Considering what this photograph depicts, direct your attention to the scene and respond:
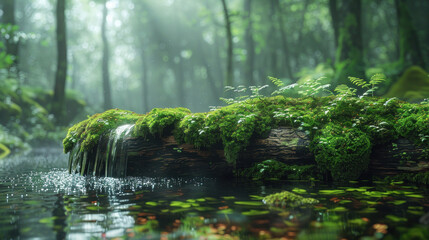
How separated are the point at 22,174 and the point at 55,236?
226 inches

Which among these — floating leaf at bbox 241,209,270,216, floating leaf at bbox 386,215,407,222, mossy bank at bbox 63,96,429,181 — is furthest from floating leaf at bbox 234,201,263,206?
mossy bank at bbox 63,96,429,181

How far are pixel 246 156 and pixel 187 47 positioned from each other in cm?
3507

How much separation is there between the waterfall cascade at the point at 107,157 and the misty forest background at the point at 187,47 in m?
6.83

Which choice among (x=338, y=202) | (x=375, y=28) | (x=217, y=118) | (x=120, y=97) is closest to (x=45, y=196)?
(x=217, y=118)

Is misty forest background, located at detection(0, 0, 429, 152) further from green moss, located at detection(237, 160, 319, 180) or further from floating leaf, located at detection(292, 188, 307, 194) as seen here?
floating leaf, located at detection(292, 188, 307, 194)

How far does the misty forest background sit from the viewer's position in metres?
15.6

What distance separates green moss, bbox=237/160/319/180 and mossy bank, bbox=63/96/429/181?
18 cm

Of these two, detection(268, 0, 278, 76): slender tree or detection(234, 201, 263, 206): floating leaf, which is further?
detection(268, 0, 278, 76): slender tree

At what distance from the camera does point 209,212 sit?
148 inches

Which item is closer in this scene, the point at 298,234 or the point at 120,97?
the point at 298,234

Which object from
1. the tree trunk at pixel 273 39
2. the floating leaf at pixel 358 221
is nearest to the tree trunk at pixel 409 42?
the tree trunk at pixel 273 39

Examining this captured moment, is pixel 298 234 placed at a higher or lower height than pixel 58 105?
lower

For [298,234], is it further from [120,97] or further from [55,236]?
[120,97]

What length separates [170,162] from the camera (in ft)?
21.7
